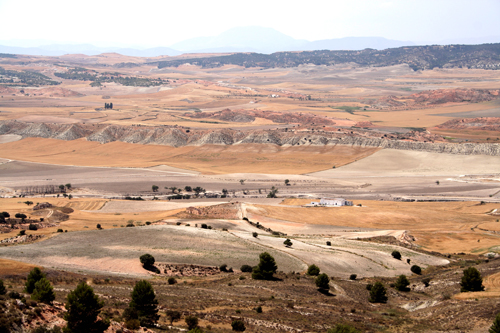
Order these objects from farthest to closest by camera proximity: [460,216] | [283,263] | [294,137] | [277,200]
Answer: [294,137] → [277,200] → [460,216] → [283,263]

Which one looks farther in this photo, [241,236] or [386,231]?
[386,231]

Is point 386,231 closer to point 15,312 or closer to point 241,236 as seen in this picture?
point 241,236

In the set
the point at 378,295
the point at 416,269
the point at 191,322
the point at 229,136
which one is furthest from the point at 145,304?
the point at 229,136

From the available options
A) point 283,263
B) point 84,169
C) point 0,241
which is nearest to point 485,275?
point 283,263

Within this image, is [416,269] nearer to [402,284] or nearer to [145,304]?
[402,284]

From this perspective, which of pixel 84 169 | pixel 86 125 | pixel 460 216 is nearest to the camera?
pixel 460 216

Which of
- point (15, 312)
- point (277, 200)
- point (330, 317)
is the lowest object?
point (277, 200)
